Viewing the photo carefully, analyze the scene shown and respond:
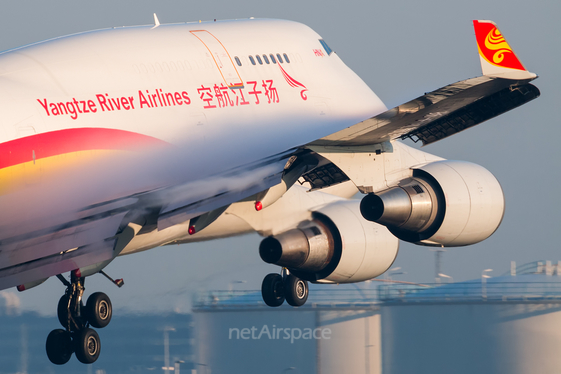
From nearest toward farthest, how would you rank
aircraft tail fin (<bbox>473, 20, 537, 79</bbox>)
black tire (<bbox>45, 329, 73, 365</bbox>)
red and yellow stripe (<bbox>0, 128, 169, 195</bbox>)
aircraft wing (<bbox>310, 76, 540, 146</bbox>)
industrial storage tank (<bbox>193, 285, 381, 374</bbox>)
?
red and yellow stripe (<bbox>0, 128, 169, 195</bbox>) → aircraft tail fin (<bbox>473, 20, 537, 79</bbox>) → aircraft wing (<bbox>310, 76, 540, 146</bbox>) → black tire (<bbox>45, 329, 73, 365</bbox>) → industrial storage tank (<bbox>193, 285, 381, 374</bbox>)

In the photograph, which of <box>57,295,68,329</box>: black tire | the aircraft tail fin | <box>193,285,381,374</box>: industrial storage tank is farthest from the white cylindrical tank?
the aircraft tail fin

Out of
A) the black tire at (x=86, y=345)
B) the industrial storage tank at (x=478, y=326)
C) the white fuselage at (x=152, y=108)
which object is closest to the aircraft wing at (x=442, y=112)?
the white fuselage at (x=152, y=108)

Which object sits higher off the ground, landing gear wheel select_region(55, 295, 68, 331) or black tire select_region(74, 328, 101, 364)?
landing gear wheel select_region(55, 295, 68, 331)

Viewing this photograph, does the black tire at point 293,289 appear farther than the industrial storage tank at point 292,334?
No

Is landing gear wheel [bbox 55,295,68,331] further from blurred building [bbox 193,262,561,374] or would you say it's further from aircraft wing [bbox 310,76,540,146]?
blurred building [bbox 193,262,561,374]

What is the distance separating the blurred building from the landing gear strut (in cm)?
2252

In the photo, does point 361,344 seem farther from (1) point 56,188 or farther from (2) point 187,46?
(1) point 56,188

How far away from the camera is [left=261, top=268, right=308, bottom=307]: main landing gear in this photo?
2103cm

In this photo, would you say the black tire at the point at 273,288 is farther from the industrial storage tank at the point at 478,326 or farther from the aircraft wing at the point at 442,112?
the industrial storage tank at the point at 478,326

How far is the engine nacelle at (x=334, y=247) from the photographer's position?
65.4 feet

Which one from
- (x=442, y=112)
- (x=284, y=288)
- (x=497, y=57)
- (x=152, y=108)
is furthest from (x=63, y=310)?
(x=497, y=57)

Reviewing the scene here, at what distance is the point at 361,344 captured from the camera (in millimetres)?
41719

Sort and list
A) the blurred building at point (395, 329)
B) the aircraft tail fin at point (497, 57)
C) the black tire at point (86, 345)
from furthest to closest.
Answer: the blurred building at point (395, 329) < the black tire at point (86, 345) < the aircraft tail fin at point (497, 57)

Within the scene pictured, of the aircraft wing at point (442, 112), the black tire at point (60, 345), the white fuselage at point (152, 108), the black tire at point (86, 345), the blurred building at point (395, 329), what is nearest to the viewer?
the white fuselage at point (152, 108)
